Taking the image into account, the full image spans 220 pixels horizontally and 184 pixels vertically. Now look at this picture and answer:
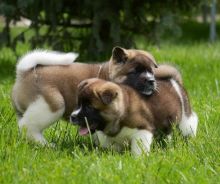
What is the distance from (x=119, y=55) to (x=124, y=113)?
0.94m

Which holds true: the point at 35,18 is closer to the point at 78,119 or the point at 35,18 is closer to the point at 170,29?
the point at 170,29

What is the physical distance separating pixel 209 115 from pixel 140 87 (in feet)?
3.80

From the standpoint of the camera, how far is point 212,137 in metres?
5.18

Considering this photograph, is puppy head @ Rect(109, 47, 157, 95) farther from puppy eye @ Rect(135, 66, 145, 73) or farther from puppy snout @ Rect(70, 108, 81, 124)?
puppy snout @ Rect(70, 108, 81, 124)

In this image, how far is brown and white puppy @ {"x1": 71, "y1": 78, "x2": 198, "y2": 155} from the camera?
198 inches

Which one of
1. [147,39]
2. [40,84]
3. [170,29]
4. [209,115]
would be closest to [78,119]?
[40,84]

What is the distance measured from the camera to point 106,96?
5.02 meters

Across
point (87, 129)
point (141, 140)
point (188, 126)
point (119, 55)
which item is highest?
point (119, 55)

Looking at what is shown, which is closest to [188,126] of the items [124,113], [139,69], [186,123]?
[186,123]

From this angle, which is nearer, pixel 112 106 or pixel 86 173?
pixel 86 173

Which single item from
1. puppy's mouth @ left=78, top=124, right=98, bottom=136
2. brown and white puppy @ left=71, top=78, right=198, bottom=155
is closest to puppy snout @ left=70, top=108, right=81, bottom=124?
brown and white puppy @ left=71, top=78, right=198, bottom=155

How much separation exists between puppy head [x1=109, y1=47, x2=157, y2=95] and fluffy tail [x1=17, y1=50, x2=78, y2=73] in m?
0.43

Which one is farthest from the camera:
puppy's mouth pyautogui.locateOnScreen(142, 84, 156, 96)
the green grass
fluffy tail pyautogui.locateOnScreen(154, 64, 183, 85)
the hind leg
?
fluffy tail pyautogui.locateOnScreen(154, 64, 183, 85)

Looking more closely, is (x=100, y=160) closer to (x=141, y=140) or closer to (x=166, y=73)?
(x=141, y=140)
